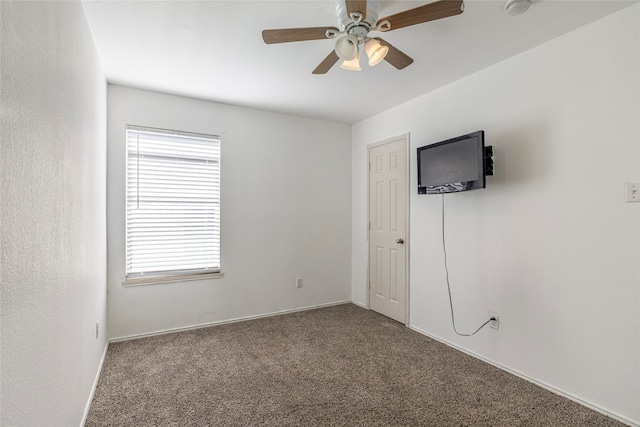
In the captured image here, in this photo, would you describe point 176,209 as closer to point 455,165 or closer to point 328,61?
point 328,61

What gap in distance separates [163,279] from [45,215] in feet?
7.36

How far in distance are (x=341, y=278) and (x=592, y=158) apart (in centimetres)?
303

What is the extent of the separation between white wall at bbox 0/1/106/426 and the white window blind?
3.62ft

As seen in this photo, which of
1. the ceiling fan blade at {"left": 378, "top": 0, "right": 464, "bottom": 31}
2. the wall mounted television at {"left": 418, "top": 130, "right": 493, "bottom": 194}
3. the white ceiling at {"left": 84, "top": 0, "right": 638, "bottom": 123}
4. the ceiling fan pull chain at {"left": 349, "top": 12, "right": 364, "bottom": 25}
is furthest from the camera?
the wall mounted television at {"left": 418, "top": 130, "right": 493, "bottom": 194}

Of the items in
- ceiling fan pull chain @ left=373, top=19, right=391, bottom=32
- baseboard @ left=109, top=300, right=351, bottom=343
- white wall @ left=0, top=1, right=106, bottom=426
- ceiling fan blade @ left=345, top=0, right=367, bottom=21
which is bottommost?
baseboard @ left=109, top=300, right=351, bottom=343

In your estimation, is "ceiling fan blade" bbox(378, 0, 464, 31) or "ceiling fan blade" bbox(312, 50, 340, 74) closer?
"ceiling fan blade" bbox(378, 0, 464, 31)

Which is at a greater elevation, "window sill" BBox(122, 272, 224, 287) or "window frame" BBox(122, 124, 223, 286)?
"window frame" BBox(122, 124, 223, 286)

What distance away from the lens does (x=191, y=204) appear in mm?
3467

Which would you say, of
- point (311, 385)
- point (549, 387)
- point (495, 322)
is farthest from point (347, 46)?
point (549, 387)

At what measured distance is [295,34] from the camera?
5.97ft

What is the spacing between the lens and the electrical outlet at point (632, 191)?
74.2 inches

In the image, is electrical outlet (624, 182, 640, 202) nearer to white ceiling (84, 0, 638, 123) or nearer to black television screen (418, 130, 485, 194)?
black television screen (418, 130, 485, 194)

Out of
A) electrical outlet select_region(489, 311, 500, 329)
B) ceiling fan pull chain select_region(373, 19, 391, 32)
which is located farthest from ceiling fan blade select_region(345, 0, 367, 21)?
electrical outlet select_region(489, 311, 500, 329)

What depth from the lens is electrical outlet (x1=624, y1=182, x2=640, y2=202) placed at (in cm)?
188
